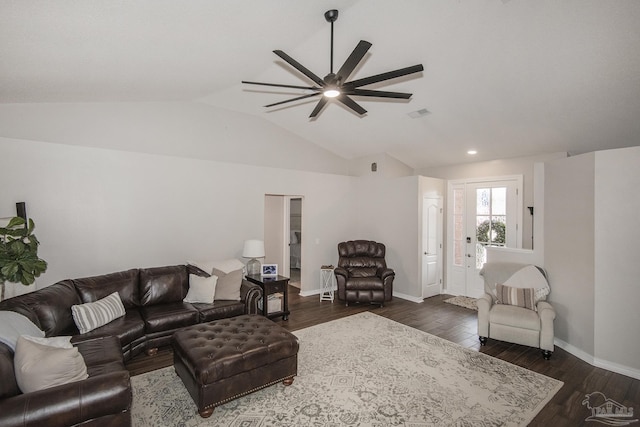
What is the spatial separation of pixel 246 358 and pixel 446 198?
5.48 m

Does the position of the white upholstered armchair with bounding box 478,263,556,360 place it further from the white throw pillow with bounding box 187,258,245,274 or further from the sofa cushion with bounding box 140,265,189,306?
the sofa cushion with bounding box 140,265,189,306

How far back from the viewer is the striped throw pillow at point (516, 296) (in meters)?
3.90

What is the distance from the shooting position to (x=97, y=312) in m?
3.24

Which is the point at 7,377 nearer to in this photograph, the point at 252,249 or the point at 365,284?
the point at 252,249

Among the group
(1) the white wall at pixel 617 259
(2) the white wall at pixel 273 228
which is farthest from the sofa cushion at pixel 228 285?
(1) the white wall at pixel 617 259

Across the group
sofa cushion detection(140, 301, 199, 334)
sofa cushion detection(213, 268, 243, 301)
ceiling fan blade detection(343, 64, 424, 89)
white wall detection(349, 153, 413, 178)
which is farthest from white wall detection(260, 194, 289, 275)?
ceiling fan blade detection(343, 64, 424, 89)

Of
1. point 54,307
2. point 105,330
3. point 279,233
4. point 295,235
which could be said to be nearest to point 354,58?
point 105,330

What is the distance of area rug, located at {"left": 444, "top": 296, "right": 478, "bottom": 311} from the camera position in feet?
18.1

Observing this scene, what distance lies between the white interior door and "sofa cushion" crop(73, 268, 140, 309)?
5014mm

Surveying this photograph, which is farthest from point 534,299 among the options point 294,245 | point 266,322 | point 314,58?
point 294,245

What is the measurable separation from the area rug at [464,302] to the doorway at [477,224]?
8.1 inches

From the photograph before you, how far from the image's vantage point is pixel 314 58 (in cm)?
376

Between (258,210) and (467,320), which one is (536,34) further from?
(258,210)

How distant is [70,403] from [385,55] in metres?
4.26
